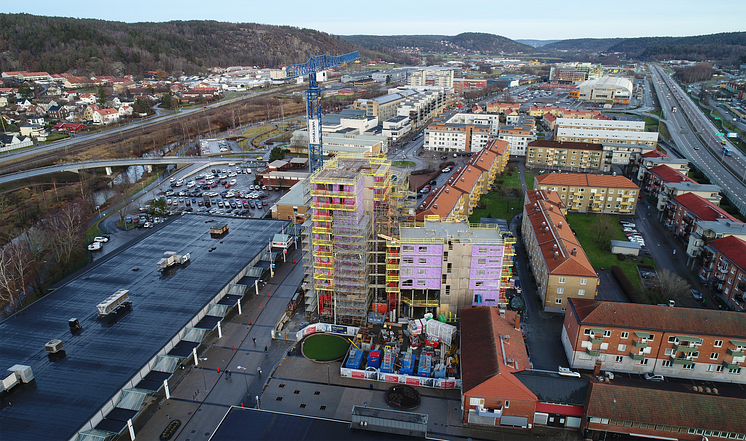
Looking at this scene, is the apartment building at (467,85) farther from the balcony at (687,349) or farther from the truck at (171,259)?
the balcony at (687,349)

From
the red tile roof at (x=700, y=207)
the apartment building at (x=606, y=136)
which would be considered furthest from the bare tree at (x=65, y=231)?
the apartment building at (x=606, y=136)

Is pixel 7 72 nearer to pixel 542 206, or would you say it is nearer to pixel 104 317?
pixel 104 317

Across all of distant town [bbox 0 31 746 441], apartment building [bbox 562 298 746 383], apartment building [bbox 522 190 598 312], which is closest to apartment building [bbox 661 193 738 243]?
distant town [bbox 0 31 746 441]

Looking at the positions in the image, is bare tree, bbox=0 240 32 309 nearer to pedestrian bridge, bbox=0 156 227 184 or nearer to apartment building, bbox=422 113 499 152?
pedestrian bridge, bbox=0 156 227 184

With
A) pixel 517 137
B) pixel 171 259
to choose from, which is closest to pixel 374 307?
pixel 171 259

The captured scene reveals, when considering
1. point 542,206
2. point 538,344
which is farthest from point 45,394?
point 542,206
